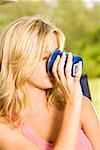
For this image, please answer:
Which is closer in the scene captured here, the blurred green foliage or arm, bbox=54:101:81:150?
arm, bbox=54:101:81:150

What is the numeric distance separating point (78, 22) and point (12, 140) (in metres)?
8.25

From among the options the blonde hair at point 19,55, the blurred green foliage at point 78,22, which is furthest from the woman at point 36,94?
the blurred green foliage at point 78,22

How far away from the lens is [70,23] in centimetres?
968

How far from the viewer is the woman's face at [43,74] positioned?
163cm

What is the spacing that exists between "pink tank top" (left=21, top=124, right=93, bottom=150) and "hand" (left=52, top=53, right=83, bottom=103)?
0.21 m

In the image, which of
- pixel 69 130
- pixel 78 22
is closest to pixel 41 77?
pixel 69 130

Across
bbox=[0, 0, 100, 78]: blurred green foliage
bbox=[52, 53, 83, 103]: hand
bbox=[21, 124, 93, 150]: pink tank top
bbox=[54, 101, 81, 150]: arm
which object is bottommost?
bbox=[21, 124, 93, 150]: pink tank top

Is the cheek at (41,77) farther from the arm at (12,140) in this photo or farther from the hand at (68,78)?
the arm at (12,140)

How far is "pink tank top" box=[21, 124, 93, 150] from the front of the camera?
168cm

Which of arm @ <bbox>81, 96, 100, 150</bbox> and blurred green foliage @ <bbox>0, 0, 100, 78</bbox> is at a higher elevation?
blurred green foliage @ <bbox>0, 0, 100, 78</bbox>

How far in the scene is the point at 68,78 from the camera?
155 centimetres

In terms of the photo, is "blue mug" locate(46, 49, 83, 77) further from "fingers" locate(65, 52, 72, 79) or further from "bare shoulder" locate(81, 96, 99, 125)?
"bare shoulder" locate(81, 96, 99, 125)

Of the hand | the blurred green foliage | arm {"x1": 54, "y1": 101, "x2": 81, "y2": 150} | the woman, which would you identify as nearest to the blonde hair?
the woman

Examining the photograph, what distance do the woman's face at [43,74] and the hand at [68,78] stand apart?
0.16 ft
